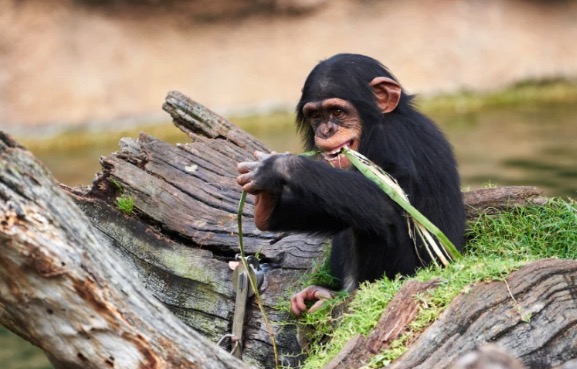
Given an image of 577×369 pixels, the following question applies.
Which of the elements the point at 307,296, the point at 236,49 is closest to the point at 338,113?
the point at 307,296

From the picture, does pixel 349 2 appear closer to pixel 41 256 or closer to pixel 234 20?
pixel 234 20

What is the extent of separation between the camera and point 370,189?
14.9 ft

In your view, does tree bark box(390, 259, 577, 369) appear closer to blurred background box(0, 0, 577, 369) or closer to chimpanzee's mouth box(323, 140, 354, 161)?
chimpanzee's mouth box(323, 140, 354, 161)

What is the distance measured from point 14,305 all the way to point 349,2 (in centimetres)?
1295

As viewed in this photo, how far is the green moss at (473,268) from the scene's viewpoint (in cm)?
390

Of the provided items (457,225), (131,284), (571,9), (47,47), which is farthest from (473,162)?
(131,284)

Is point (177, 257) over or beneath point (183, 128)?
beneath

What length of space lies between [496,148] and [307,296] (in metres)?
9.07

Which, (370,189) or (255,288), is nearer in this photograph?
(370,189)

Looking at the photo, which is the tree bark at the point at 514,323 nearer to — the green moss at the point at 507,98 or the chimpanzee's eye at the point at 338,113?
the chimpanzee's eye at the point at 338,113

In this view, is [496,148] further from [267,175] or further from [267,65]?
[267,175]

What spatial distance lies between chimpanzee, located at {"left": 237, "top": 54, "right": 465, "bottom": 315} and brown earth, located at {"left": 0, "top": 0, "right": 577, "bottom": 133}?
9499 mm

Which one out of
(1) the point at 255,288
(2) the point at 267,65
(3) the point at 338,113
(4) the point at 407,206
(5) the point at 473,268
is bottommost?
(5) the point at 473,268

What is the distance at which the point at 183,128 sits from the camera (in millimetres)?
6301
